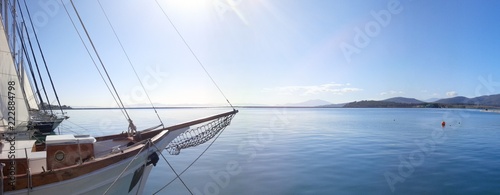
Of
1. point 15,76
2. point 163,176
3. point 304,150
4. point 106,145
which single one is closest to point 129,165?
point 106,145

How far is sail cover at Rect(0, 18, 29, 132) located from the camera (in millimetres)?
7938

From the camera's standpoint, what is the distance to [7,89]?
27.1ft

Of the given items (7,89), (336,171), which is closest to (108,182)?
(7,89)

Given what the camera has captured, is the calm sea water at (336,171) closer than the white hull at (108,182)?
No

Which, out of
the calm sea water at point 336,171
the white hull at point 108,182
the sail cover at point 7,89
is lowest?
the calm sea water at point 336,171

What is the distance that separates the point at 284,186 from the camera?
12883mm

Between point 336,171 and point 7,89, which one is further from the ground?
point 7,89

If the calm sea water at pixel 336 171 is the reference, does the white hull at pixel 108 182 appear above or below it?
above

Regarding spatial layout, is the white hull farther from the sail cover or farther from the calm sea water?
the calm sea water

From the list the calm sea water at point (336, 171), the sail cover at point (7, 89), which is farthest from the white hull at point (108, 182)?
the calm sea water at point (336, 171)

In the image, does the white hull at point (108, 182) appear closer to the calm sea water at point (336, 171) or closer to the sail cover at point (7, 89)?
the sail cover at point (7, 89)

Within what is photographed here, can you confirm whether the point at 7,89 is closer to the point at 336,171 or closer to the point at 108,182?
the point at 108,182

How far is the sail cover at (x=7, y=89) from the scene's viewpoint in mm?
7938

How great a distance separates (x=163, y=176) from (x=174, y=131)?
6326mm
